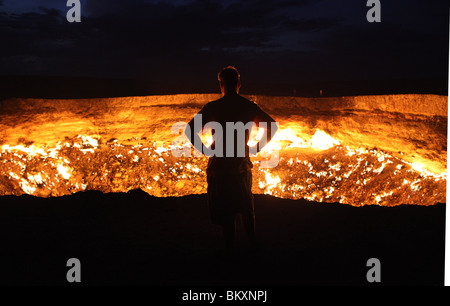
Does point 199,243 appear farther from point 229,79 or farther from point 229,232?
point 229,79

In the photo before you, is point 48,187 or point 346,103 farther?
point 346,103

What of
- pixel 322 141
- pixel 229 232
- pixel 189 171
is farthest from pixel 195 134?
pixel 322 141

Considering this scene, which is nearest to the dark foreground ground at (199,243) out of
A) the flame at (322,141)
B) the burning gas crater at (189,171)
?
the burning gas crater at (189,171)

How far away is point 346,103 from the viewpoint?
34.7 ft

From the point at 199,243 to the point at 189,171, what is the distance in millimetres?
5944

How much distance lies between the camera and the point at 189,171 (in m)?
10.0

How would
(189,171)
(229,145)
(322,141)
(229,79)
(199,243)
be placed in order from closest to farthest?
(229,145)
(229,79)
(199,243)
(189,171)
(322,141)

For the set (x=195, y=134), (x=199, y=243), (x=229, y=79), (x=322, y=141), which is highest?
(x=322, y=141)

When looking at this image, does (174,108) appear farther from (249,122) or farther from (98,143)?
(249,122)

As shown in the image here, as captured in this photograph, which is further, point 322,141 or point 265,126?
point 322,141

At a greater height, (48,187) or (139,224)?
(48,187)

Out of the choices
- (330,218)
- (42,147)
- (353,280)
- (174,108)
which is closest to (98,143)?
(42,147)

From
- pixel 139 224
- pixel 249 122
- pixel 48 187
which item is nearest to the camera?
pixel 249 122
